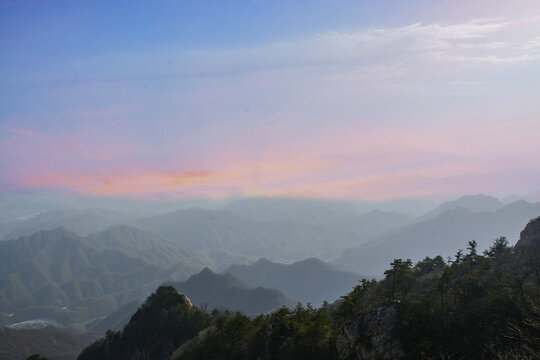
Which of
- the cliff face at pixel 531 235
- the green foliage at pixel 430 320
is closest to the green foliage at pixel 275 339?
the green foliage at pixel 430 320

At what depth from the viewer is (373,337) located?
5297cm

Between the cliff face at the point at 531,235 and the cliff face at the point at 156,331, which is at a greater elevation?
the cliff face at the point at 531,235

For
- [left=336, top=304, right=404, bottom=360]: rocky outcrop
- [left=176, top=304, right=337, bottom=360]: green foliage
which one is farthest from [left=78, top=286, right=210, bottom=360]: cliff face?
[left=336, top=304, right=404, bottom=360]: rocky outcrop

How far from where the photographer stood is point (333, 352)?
60688 mm

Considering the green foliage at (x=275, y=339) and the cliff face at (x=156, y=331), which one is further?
the cliff face at (x=156, y=331)

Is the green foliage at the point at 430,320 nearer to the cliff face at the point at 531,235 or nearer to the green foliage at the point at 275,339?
the green foliage at the point at 275,339

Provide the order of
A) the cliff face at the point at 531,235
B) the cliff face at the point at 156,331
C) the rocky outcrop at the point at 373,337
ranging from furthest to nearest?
the cliff face at the point at 156,331, the cliff face at the point at 531,235, the rocky outcrop at the point at 373,337

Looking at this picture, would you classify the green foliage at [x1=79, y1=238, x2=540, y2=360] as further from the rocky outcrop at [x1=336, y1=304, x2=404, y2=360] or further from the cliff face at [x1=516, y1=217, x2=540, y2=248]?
the cliff face at [x1=516, y1=217, x2=540, y2=248]

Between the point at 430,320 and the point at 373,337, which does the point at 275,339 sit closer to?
the point at 373,337

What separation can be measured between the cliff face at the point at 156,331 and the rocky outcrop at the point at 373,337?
9289 centimetres

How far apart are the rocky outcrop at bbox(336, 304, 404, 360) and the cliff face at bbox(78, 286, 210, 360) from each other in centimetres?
9289

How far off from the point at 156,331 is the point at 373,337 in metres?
122

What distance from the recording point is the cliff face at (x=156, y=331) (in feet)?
454

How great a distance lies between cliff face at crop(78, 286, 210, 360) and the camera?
138 m
